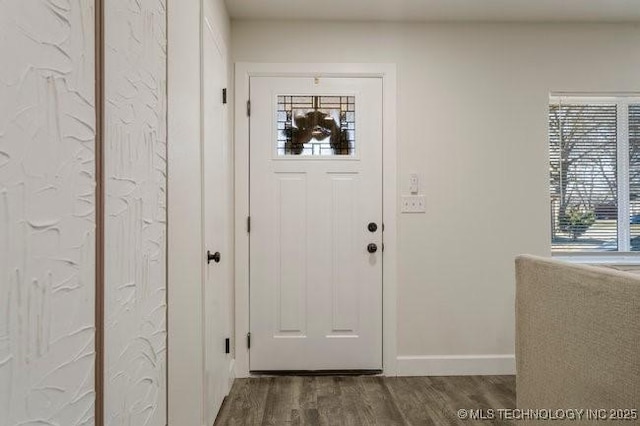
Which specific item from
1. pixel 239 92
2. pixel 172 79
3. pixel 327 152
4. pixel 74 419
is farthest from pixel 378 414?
pixel 239 92

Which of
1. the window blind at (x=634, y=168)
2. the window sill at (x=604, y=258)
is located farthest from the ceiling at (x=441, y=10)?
the window sill at (x=604, y=258)

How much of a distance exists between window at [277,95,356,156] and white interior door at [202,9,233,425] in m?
0.44

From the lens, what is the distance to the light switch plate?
2.74 meters

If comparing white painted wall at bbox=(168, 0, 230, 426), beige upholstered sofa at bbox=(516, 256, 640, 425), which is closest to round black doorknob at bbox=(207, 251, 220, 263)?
white painted wall at bbox=(168, 0, 230, 426)

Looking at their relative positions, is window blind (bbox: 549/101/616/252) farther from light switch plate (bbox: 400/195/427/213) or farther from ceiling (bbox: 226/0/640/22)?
light switch plate (bbox: 400/195/427/213)

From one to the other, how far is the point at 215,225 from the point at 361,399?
132 cm

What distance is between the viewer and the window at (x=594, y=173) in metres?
2.88

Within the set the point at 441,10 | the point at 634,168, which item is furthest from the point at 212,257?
the point at 634,168

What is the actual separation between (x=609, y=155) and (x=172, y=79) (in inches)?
118

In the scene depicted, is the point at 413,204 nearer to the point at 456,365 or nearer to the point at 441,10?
the point at 456,365

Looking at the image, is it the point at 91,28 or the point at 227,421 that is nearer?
the point at 91,28

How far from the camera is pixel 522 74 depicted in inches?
110

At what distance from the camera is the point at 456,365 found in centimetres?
274

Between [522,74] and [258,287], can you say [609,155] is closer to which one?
[522,74]
